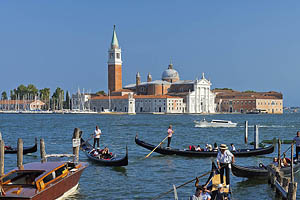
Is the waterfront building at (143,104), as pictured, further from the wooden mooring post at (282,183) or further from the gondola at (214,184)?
the gondola at (214,184)

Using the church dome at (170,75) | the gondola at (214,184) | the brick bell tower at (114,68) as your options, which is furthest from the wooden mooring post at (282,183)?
the church dome at (170,75)

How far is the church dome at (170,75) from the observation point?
9862 centimetres

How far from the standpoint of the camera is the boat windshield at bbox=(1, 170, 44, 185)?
27.0 feet

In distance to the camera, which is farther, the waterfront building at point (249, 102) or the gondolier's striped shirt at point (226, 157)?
the waterfront building at point (249, 102)

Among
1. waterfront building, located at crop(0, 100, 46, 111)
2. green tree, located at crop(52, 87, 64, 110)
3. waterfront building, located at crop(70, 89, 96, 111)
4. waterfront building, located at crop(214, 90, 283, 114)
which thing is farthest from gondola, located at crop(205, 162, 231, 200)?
waterfront building, located at crop(0, 100, 46, 111)

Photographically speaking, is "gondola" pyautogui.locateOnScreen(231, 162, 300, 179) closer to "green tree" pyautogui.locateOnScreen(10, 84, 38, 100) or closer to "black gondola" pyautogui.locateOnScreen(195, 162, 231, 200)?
"black gondola" pyautogui.locateOnScreen(195, 162, 231, 200)

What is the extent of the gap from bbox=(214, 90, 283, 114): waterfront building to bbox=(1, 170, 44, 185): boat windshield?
86.5 m

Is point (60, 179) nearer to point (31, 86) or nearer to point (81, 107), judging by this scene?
point (81, 107)

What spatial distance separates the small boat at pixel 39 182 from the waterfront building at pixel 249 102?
85.7m

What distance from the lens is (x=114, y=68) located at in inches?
3725

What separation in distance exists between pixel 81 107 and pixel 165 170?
86108 millimetres

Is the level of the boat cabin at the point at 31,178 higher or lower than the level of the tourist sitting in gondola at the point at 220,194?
higher

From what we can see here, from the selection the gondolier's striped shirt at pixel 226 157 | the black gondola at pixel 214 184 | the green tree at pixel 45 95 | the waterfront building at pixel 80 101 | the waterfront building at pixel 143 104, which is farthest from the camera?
the green tree at pixel 45 95

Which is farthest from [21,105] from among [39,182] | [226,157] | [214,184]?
[214,184]
